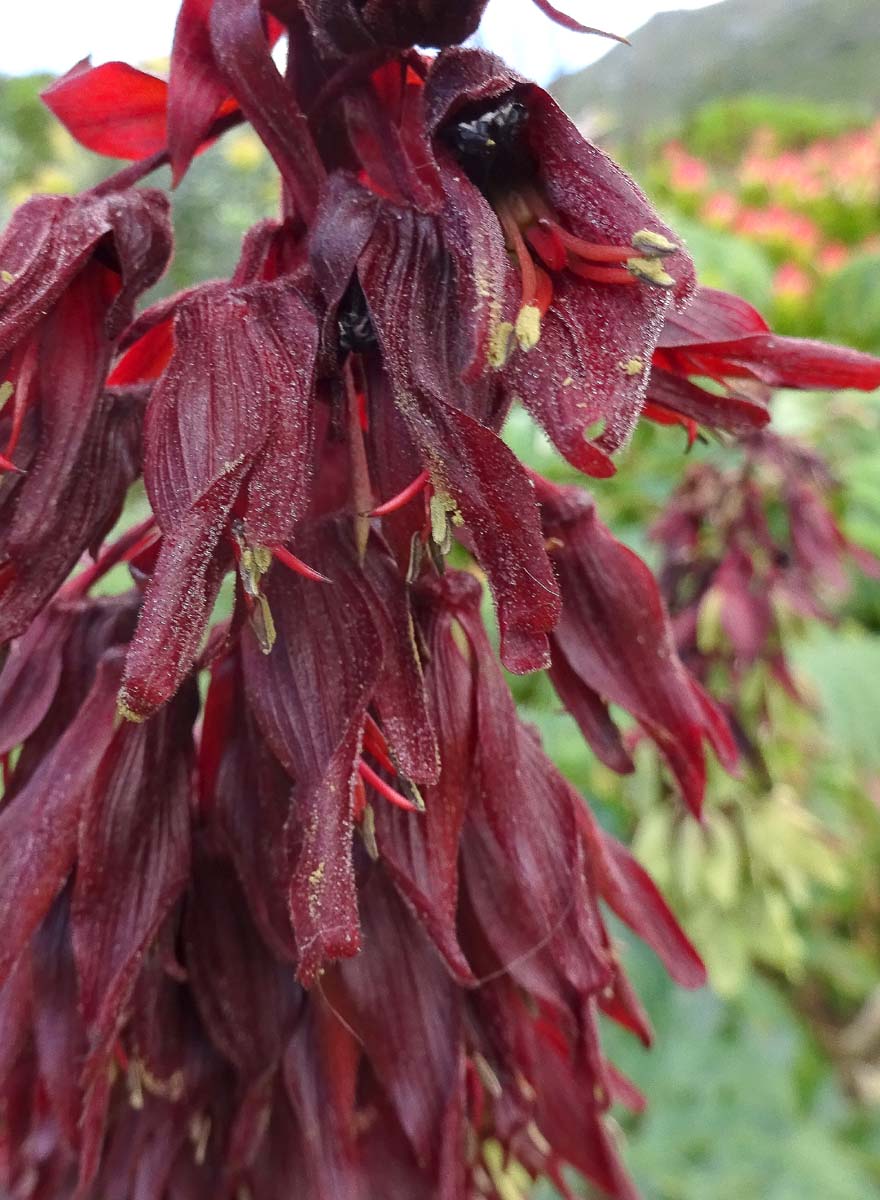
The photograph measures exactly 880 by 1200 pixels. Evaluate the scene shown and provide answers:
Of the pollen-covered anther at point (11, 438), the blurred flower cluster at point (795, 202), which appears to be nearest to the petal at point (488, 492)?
the pollen-covered anther at point (11, 438)

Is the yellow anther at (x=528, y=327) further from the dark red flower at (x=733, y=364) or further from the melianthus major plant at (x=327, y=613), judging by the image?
the dark red flower at (x=733, y=364)

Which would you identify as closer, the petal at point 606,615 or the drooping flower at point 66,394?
the drooping flower at point 66,394

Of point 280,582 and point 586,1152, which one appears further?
point 586,1152

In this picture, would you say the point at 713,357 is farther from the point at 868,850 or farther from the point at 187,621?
the point at 868,850

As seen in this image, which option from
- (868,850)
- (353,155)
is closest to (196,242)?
(868,850)

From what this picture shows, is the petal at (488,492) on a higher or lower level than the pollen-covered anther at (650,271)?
lower

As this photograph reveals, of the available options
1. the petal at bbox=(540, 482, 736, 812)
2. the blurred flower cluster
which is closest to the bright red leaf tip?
the petal at bbox=(540, 482, 736, 812)
